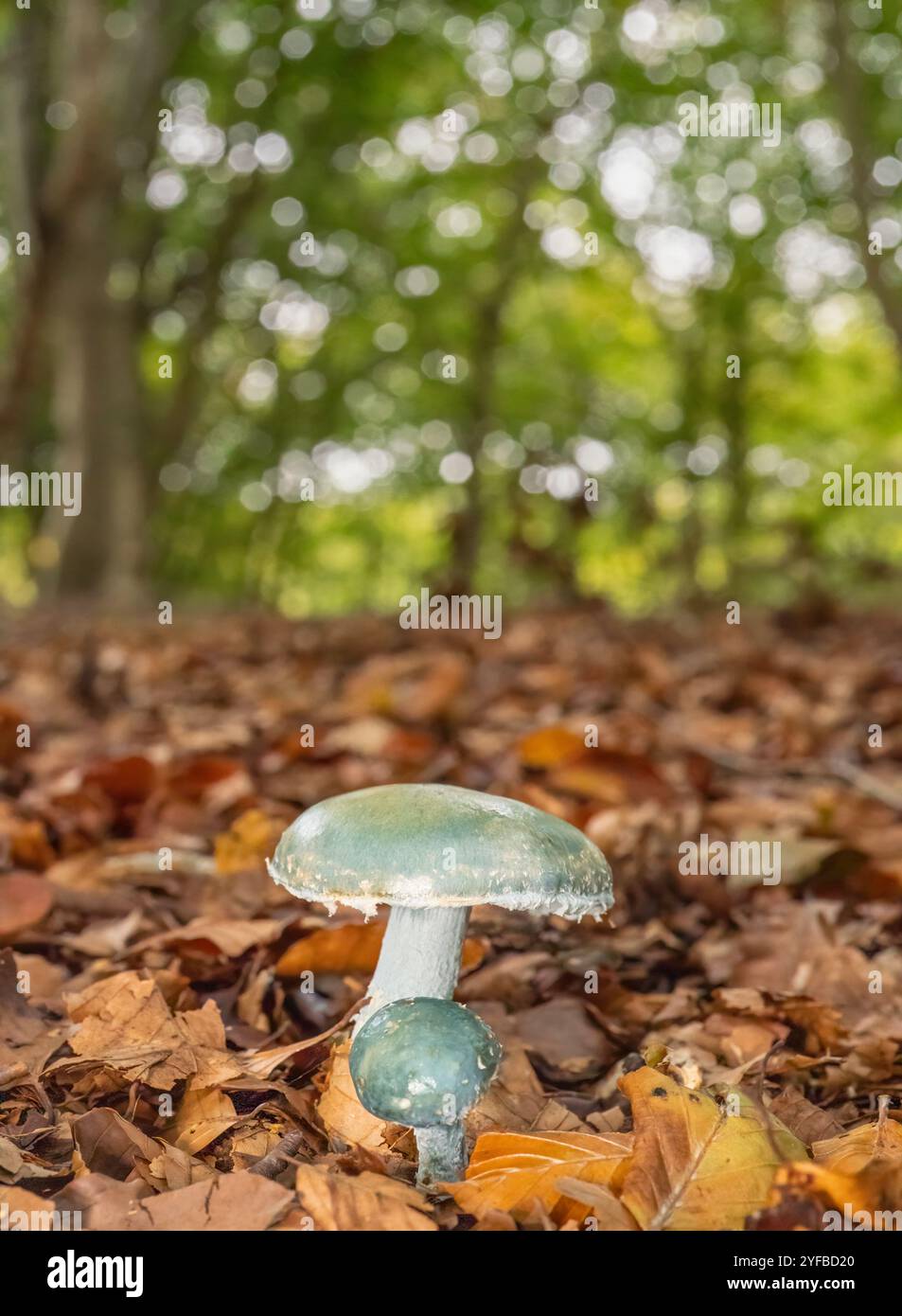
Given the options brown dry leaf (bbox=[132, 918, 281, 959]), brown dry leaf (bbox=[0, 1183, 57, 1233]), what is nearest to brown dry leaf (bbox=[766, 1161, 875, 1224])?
brown dry leaf (bbox=[0, 1183, 57, 1233])

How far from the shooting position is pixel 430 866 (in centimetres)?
178

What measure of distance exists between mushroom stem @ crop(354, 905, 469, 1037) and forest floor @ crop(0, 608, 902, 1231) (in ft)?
0.51

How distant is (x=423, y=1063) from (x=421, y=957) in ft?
1.38

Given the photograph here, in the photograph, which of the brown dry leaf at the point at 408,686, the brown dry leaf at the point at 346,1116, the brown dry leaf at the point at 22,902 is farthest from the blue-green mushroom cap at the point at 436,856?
the brown dry leaf at the point at 408,686

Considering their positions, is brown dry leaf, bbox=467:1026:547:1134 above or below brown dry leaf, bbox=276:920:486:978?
below

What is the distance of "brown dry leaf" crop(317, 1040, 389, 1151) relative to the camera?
181cm

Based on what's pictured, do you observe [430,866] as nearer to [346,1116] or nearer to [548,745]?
[346,1116]

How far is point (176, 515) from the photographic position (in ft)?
68.4

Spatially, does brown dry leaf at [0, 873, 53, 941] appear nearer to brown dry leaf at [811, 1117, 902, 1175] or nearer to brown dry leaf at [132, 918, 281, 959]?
brown dry leaf at [132, 918, 281, 959]

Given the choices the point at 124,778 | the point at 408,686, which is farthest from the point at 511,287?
the point at 124,778

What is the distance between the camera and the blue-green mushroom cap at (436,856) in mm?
1778
